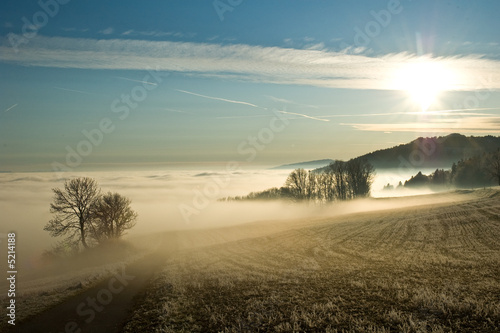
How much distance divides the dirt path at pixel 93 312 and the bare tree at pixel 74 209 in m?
31.5

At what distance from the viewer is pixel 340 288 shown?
2008 centimetres

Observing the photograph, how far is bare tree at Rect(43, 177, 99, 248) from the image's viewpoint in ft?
177

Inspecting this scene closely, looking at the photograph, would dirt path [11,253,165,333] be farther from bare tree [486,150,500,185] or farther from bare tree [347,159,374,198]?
bare tree [486,150,500,185]

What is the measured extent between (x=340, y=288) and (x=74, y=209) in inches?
1928

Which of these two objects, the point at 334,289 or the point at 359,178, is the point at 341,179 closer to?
the point at 359,178

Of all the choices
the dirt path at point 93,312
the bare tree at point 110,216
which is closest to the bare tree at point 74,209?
the bare tree at point 110,216

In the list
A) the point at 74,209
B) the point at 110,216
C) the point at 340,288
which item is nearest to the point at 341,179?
the point at 110,216

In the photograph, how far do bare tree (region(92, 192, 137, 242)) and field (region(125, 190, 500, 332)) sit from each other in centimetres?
2840

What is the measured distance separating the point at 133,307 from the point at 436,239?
32835 mm

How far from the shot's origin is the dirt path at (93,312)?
16891 millimetres

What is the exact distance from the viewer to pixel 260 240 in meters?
48.9

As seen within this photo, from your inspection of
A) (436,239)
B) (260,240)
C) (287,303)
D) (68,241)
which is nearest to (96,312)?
(287,303)

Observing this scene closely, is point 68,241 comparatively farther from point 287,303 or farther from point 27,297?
point 287,303

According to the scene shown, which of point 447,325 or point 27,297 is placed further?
point 27,297
